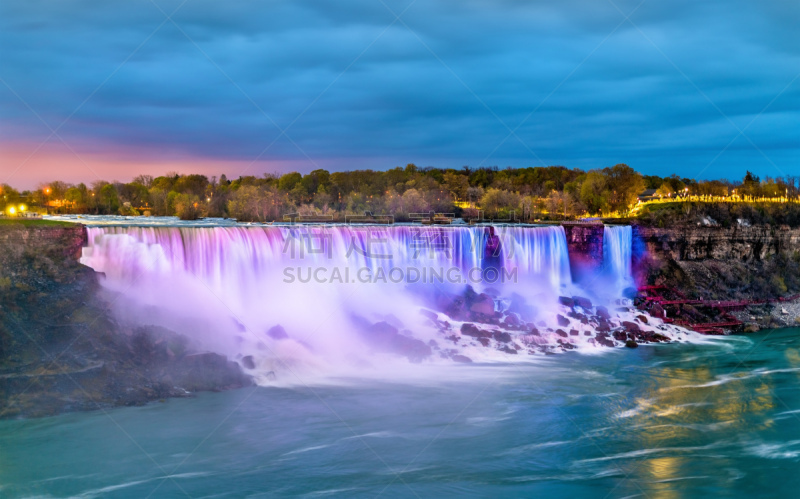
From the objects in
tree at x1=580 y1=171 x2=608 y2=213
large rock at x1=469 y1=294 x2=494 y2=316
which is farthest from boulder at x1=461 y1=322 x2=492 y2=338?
tree at x1=580 y1=171 x2=608 y2=213

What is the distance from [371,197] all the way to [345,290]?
59.9 m

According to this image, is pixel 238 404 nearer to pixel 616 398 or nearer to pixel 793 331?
pixel 616 398

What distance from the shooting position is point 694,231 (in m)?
48.8

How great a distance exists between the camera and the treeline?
81.8 meters

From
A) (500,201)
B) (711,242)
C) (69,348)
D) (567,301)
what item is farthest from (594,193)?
(69,348)

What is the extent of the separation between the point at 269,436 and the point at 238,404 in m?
2.93

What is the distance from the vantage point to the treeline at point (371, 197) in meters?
81.8

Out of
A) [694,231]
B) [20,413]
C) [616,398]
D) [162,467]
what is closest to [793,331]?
[694,231]

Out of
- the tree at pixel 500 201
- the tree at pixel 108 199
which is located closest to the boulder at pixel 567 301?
the tree at pixel 500 201

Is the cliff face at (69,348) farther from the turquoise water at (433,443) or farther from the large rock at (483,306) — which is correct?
the large rock at (483,306)

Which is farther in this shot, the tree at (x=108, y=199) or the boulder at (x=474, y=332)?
the tree at (x=108, y=199)

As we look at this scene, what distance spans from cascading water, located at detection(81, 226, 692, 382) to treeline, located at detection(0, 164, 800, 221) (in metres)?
31.6

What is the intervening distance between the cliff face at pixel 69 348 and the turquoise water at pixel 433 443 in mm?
1020

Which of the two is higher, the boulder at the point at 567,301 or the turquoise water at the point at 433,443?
the boulder at the point at 567,301
